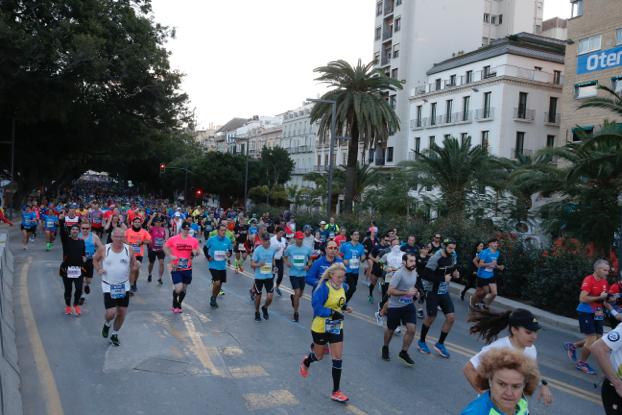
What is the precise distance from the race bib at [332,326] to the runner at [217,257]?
494 centimetres

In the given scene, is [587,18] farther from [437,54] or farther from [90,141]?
[90,141]

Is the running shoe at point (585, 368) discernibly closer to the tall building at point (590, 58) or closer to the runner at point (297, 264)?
the runner at point (297, 264)

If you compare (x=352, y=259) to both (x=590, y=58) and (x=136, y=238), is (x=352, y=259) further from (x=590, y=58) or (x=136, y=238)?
(x=590, y=58)

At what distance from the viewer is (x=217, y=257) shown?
11336mm

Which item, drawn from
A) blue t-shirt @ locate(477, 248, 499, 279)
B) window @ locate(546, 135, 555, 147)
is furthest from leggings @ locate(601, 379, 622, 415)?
window @ locate(546, 135, 555, 147)

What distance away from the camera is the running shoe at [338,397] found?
632 cm

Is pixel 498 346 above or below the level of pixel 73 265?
above

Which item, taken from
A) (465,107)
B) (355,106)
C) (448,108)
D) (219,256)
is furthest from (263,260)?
(448,108)

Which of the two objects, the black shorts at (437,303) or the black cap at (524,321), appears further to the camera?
the black shorts at (437,303)

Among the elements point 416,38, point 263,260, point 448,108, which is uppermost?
point 416,38

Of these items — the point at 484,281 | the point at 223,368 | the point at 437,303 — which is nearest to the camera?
the point at 223,368

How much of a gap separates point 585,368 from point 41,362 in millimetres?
7854

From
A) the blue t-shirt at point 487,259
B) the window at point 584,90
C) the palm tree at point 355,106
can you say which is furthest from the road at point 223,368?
the window at point 584,90

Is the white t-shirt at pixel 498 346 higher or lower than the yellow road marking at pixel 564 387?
higher
